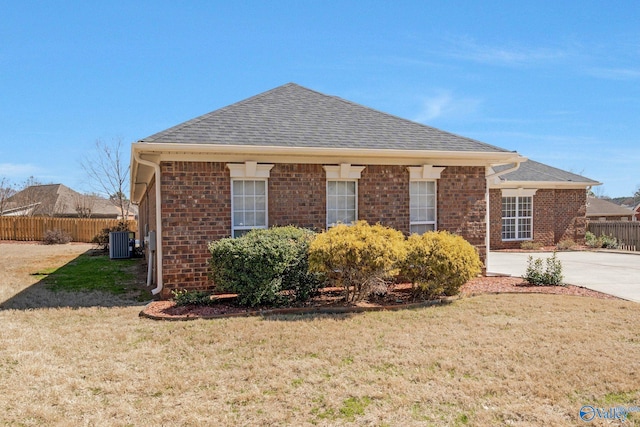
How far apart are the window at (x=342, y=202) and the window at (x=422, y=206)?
4.92ft

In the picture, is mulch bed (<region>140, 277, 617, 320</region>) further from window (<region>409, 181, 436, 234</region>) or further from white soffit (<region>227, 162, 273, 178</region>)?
white soffit (<region>227, 162, 273, 178</region>)

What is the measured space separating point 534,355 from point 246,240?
5.09 meters

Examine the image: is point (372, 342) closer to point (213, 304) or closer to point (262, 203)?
point (213, 304)

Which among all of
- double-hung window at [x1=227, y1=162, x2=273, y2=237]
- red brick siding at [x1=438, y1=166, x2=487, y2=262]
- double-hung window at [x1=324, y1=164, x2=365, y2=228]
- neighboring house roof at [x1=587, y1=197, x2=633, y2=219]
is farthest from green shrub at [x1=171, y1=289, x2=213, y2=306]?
neighboring house roof at [x1=587, y1=197, x2=633, y2=219]

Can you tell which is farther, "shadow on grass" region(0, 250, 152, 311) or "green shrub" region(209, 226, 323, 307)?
"shadow on grass" region(0, 250, 152, 311)

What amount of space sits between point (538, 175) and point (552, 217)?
216 cm

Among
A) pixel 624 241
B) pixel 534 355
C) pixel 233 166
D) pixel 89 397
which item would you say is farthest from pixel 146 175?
pixel 624 241

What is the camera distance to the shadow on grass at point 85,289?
9.16 m

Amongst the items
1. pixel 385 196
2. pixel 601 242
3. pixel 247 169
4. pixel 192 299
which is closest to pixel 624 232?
pixel 601 242

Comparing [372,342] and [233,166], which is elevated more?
[233,166]

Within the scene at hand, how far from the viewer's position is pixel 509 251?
19.8 metres

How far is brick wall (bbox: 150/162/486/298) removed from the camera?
9.16 m

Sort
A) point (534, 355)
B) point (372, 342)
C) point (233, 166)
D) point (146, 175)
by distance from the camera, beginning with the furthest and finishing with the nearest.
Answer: point (146, 175), point (233, 166), point (372, 342), point (534, 355)

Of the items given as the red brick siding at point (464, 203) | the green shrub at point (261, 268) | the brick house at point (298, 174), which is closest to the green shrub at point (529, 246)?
the brick house at point (298, 174)
